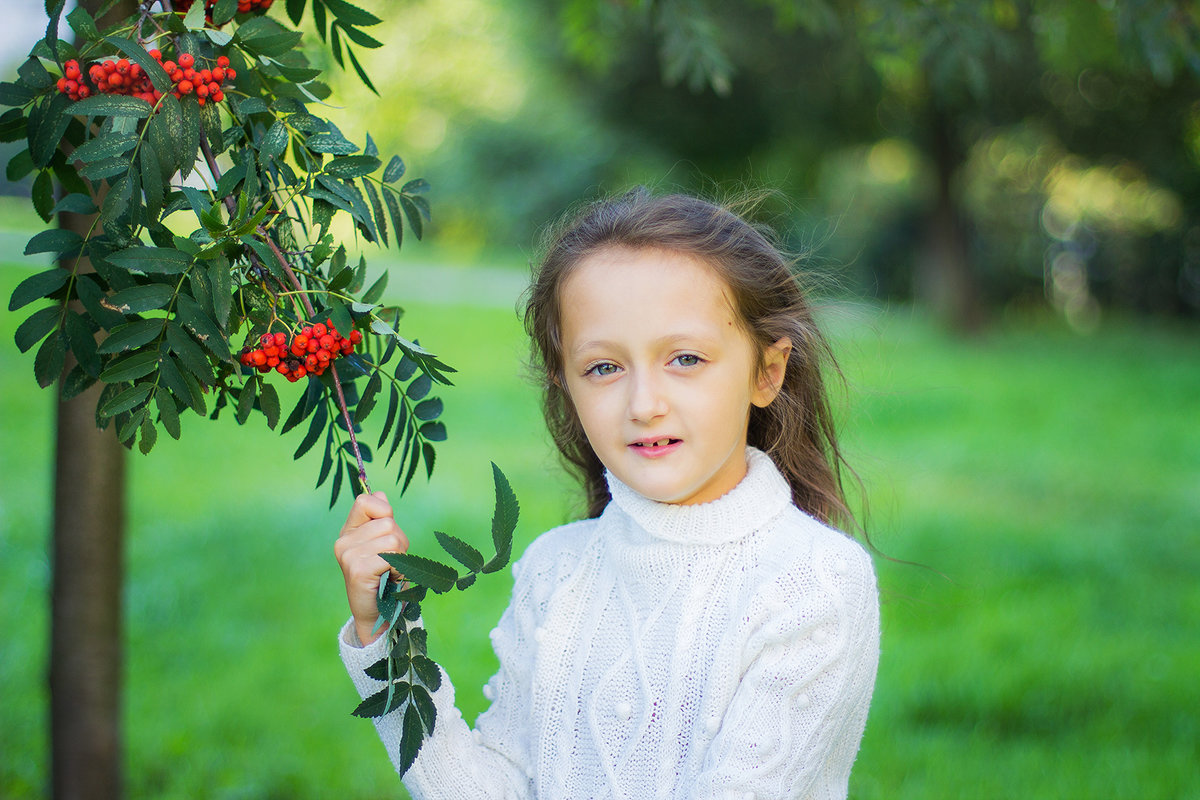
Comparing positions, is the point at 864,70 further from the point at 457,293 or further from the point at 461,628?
the point at 457,293

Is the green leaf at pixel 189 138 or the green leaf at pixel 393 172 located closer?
the green leaf at pixel 189 138

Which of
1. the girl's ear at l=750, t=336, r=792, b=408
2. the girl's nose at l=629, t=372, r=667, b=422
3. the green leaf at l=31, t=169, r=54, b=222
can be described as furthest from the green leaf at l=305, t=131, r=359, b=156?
the girl's ear at l=750, t=336, r=792, b=408

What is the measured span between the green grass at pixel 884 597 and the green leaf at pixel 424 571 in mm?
1017

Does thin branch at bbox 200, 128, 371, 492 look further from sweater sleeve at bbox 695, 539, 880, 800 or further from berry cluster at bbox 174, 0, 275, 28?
sweater sleeve at bbox 695, 539, 880, 800

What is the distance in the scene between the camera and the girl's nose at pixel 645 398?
1.58m

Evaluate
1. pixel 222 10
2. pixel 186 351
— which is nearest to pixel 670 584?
pixel 186 351

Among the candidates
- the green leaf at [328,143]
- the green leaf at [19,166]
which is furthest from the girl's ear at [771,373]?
the green leaf at [19,166]

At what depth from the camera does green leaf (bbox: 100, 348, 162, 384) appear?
1361 mm

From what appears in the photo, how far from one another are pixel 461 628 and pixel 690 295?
2.81 meters

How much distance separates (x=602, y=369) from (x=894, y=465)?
4886 mm

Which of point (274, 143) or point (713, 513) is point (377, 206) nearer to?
point (274, 143)

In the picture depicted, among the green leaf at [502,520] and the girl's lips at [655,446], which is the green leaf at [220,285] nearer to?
the green leaf at [502,520]

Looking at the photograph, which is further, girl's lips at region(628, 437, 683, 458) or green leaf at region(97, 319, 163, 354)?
girl's lips at region(628, 437, 683, 458)

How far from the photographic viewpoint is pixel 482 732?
6.00 feet
